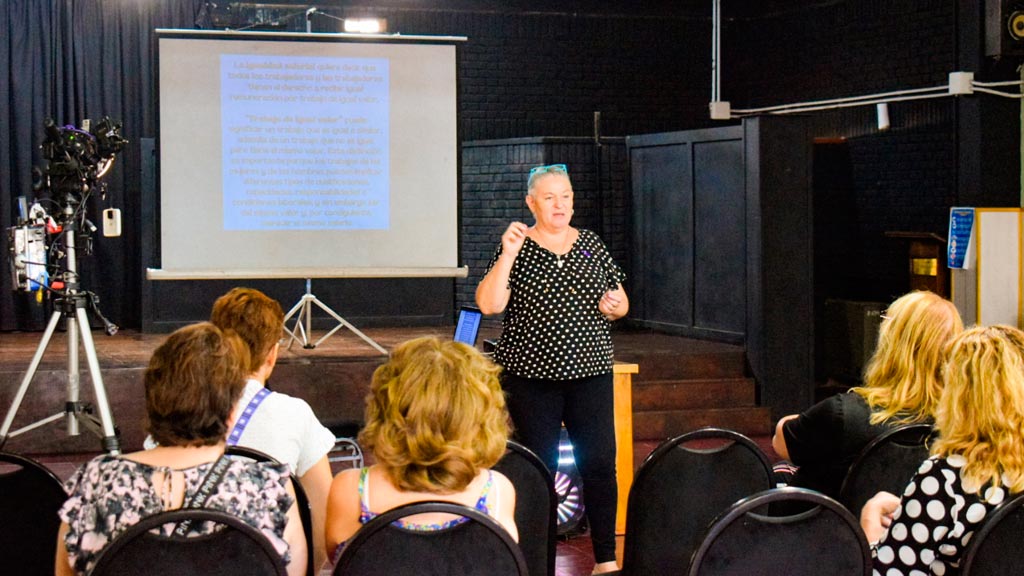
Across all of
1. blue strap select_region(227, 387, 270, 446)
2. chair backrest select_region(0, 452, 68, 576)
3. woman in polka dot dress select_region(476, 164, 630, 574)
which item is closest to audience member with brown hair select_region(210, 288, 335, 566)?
blue strap select_region(227, 387, 270, 446)

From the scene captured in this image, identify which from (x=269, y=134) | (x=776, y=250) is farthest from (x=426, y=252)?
(x=776, y=250)

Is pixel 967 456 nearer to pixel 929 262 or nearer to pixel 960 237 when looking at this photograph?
pixel 960 237

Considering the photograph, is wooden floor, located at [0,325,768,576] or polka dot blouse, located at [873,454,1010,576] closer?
polka dot blouse, located at [873,454,1010,576]

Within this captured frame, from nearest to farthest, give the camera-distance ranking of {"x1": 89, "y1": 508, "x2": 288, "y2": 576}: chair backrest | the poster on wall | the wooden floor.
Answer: {"x1": 89, "y1": 508, "x2": 288, "y2": 576}: chair backrest → the wooden floor → the poster on wall

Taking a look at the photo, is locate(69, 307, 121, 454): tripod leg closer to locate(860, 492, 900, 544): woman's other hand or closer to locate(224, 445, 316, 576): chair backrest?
locate(224, 445, 316, 576): chair backrest

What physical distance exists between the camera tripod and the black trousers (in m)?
2.21

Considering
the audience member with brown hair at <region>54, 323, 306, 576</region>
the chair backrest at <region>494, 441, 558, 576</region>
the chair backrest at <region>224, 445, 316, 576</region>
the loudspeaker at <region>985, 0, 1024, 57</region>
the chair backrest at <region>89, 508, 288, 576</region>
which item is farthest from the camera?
the loudspeaker at <region>985, 0, 1024, 57</region>

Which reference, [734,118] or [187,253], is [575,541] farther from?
[734,118]

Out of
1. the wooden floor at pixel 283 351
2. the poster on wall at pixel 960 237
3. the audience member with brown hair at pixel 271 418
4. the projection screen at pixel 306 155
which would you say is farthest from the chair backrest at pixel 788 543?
the poster on wall at pixel 960 237

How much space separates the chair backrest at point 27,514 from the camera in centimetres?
257

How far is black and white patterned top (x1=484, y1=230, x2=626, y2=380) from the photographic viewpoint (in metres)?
3.62

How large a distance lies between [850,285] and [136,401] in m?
5.98

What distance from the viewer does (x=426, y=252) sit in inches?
275

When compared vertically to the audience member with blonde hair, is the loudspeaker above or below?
above
